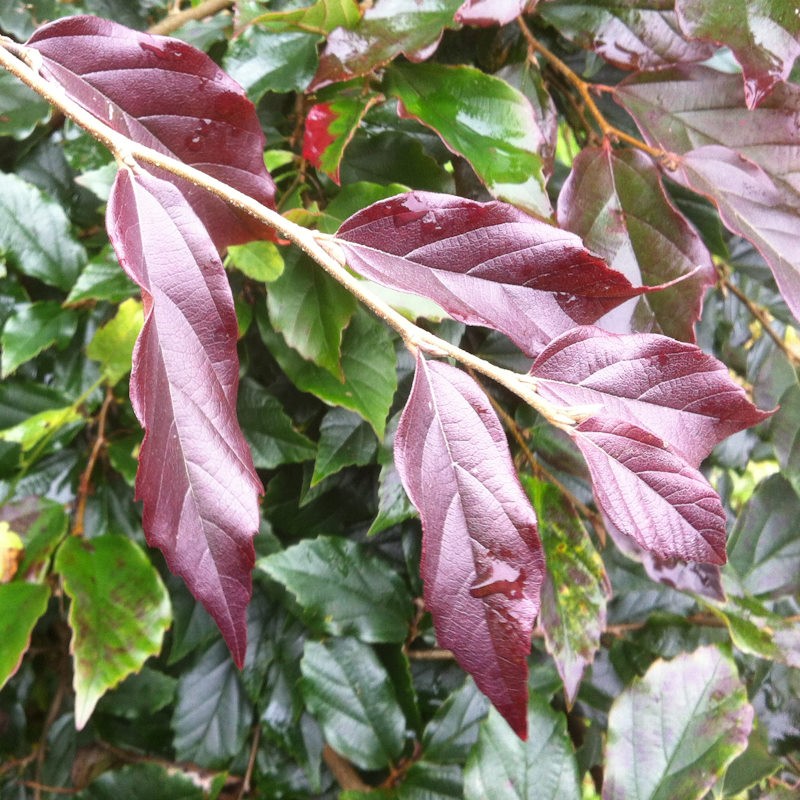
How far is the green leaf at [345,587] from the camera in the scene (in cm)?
59

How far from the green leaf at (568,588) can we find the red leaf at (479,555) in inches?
6.7

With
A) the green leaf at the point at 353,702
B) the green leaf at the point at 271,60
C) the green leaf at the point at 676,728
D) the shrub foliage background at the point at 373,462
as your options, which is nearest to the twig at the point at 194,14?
the shrub foliage background at the point at 373,462

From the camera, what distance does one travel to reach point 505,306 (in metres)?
0.36

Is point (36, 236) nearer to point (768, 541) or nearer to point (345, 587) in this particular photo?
point (345, 587)

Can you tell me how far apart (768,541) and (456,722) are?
15.0 inches

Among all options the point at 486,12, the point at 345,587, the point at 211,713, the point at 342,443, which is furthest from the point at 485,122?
the point at 211,713

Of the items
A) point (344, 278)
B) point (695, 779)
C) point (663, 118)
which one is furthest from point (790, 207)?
point (695, 779)

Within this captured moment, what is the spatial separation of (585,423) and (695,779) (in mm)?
375

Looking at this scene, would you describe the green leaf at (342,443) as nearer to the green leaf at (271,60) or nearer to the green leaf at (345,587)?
the green leaf at (345,587)

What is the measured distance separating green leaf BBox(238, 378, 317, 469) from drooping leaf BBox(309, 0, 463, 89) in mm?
273

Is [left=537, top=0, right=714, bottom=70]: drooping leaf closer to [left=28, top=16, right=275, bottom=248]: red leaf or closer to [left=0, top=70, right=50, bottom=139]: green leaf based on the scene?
[left=28, top=16, right=275, bottom=248]: red leaf

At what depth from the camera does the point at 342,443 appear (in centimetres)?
57

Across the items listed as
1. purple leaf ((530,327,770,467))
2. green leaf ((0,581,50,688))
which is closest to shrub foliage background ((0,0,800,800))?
green leaf ((0,581,50,688))

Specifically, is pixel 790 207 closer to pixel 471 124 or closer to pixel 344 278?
pixel 471 124
